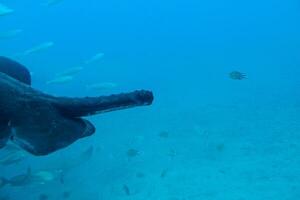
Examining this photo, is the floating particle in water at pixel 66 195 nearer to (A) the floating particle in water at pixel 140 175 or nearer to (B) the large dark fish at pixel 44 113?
(A) the floating particle in water at pixel 140 175

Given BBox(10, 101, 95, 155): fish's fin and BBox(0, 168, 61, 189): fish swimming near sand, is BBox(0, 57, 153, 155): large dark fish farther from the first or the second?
BBox(0, 168, 61, 189): fish swimming near sand

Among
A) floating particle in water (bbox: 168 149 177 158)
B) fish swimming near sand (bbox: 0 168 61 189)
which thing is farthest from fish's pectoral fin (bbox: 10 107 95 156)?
floating particle in water (bbox: 168 149 177 158)

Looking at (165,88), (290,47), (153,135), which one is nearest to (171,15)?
(290,47)

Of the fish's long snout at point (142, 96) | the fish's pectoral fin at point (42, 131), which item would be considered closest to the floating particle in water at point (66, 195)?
the fish's pectoral fin at point (42, 131)

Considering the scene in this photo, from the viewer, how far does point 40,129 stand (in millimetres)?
2762

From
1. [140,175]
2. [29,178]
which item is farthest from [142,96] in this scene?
[140,175]

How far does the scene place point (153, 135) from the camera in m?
18.2

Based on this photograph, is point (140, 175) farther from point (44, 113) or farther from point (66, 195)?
point (44, 113)

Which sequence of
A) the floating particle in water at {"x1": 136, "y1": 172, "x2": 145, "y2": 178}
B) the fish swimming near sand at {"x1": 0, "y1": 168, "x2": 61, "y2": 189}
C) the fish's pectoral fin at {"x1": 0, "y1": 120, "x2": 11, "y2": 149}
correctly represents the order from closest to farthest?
the fish's pectoral fin at {"x1": 0, "y1": 120, "x2": 11, "y2": 149}, the fish swimming near sand at {"x1": 0, "y1": 168, "x2": 61, "y2": 189}, the floating particle in water at {"x1": 136, "y1": 172, "x2": 145, "y2": 178}

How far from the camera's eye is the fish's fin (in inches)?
108

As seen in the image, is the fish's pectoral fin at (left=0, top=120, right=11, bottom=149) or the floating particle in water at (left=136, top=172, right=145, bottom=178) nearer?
the fish's pectoral fin at (left=0, top=120, right=11, bottom=149)

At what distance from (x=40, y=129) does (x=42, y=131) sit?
0.06ft

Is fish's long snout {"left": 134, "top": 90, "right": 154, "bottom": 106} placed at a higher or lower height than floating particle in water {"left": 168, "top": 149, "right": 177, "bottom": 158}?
higher

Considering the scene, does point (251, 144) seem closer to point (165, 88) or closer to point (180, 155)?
point (180, 155)
